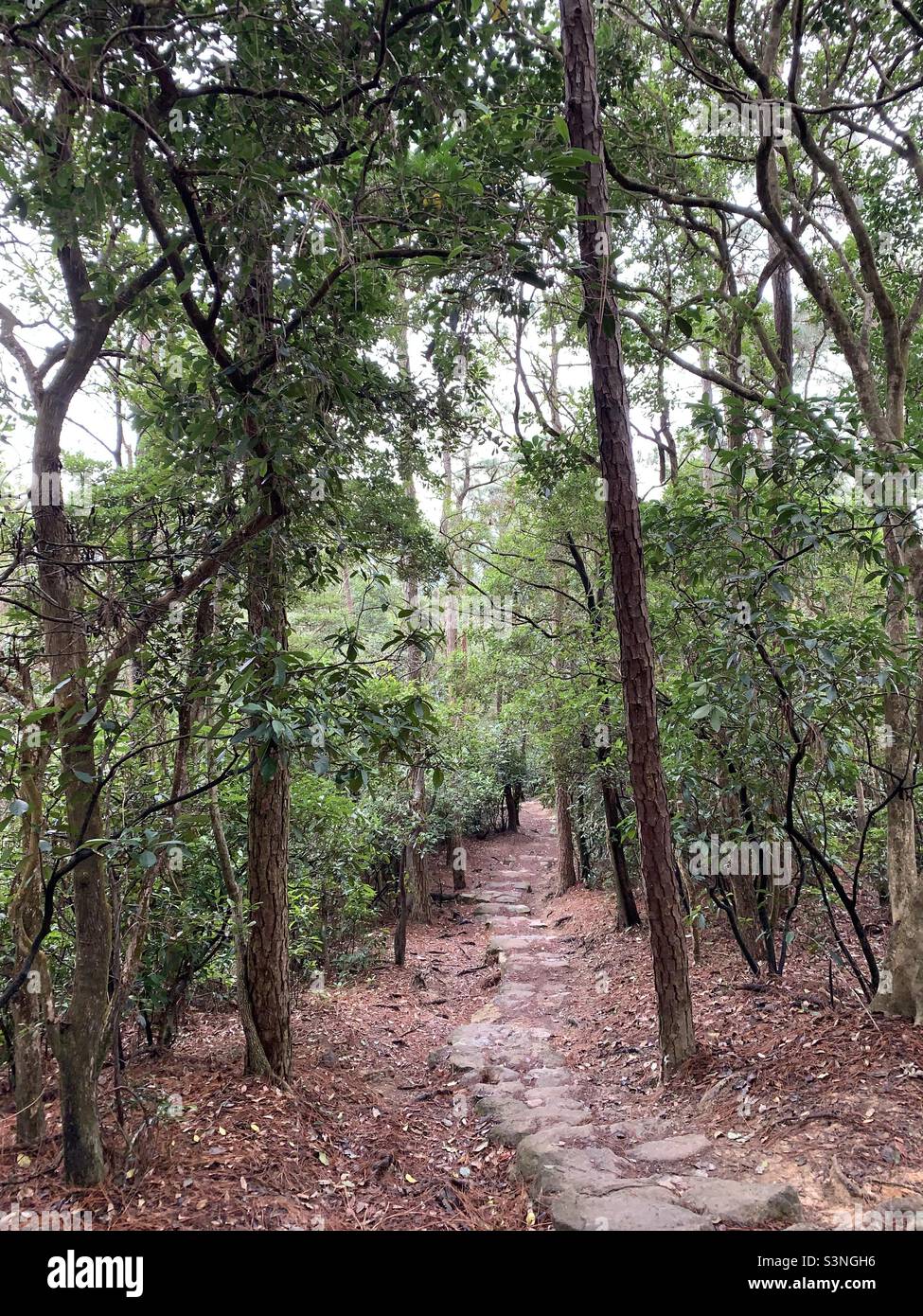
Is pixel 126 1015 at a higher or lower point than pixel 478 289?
lower

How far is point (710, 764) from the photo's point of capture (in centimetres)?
512

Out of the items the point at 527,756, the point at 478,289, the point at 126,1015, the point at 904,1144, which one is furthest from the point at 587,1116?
the point at 527,756

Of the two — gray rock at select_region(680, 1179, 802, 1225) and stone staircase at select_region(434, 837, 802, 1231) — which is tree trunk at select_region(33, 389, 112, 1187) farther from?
gray rock at select_region(680, 1179, 802, 1225)

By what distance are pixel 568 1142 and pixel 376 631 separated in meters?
2.98

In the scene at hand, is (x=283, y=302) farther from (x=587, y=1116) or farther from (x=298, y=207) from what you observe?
(x=587, y=1116)

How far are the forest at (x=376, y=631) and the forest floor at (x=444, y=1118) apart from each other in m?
0.03

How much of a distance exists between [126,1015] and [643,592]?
408 centimetres

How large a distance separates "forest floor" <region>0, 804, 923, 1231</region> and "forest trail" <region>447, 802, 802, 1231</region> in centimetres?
11

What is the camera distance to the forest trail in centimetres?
267

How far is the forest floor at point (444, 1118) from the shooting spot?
2.92m

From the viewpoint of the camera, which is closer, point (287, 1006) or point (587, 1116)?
point (587, 1116)
